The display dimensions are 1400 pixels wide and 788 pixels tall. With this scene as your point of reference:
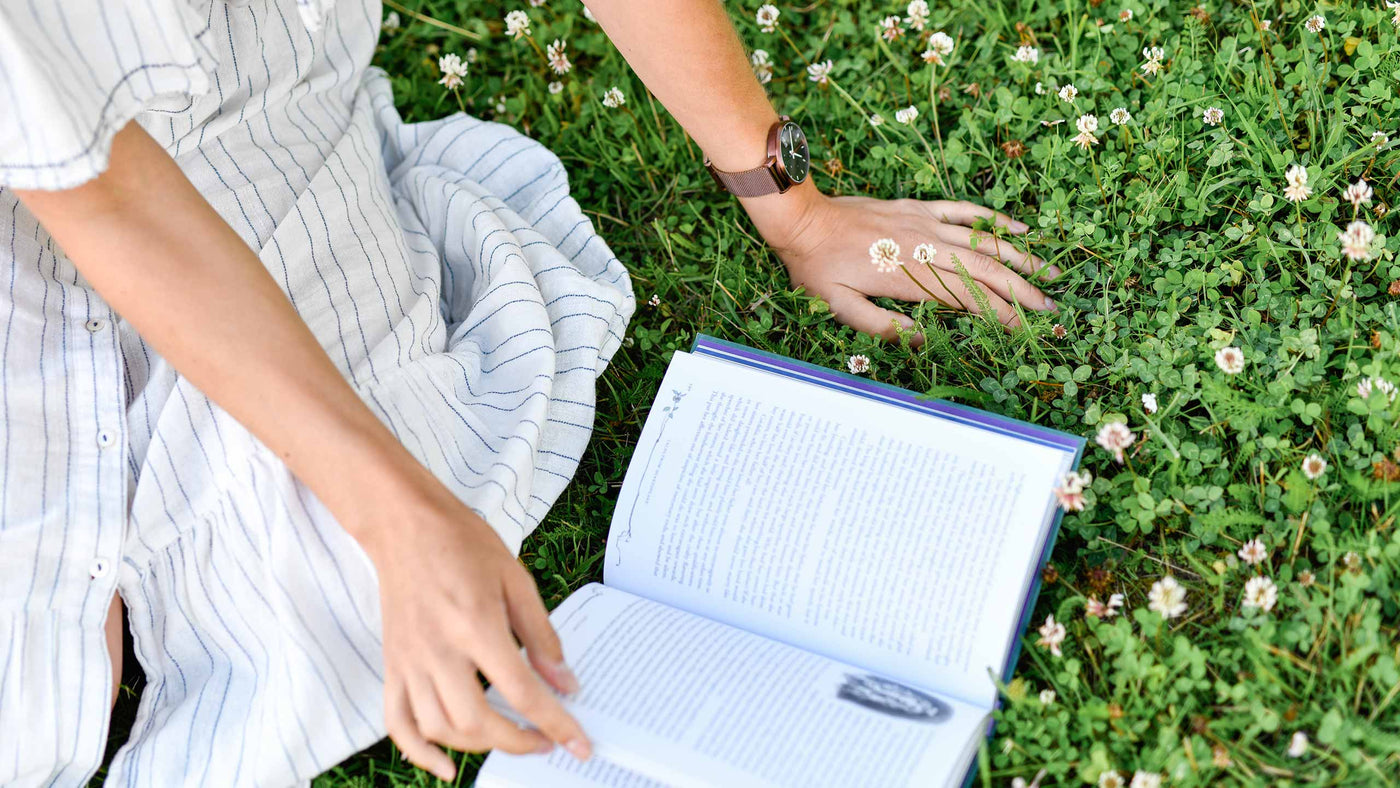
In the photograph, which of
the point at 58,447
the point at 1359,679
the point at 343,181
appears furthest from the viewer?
the point at 343,181

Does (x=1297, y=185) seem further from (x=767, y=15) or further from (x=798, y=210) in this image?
(x=767, y=15)

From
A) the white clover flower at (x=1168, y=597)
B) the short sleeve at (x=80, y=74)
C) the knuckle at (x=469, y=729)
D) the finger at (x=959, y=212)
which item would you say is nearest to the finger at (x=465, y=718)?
the knuckle at (x=469, y=729)

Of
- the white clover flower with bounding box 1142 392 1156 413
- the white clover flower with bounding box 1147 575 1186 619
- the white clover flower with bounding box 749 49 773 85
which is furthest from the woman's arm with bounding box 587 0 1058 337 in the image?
the white clover flower with bounding box 1147 575 1186 619

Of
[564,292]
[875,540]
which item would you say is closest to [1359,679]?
[875,540]

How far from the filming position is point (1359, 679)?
125cm

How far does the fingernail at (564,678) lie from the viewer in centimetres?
123

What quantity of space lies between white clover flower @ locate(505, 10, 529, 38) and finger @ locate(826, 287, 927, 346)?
91 cm

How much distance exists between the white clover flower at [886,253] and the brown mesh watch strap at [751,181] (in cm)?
19

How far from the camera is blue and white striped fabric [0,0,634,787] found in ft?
4.01

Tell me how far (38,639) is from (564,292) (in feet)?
2.69

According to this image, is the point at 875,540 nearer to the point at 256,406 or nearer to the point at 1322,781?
the point at 1322,781

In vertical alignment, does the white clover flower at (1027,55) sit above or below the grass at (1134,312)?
above

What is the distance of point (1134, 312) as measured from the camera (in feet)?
5.47

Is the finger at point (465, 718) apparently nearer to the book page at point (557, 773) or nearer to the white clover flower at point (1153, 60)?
the book page at point (557, 773)
